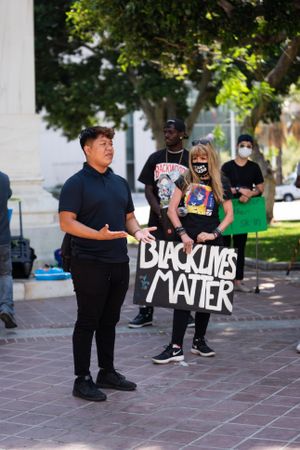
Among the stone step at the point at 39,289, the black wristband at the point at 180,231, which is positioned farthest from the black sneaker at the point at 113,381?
the stone step at the point at 39,289

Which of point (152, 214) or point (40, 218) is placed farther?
point (40, 218)

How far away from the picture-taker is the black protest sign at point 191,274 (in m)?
7.42

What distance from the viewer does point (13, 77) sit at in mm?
13078

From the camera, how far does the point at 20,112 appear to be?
→ 1310 centimetres

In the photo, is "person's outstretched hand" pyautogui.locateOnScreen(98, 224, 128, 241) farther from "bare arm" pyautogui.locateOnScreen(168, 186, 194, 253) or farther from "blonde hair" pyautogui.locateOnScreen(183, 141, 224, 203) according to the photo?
"blonde hair" pyautogui.locateOnScreen(183, 141, 224, 203)

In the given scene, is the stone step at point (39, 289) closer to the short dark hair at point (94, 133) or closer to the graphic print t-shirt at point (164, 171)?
the graphic print t-shirt at point (164, 171)

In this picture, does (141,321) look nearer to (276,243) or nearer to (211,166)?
(211,166)

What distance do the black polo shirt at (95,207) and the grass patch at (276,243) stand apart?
27.2 ft

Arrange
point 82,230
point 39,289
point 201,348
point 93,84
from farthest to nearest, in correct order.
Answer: point 93,84 → point 39,289 → point 201,348 → point 82,230

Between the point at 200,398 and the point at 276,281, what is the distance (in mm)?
6187

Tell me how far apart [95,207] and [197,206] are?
1.43 m

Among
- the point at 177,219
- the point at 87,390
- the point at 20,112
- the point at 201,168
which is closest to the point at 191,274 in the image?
the point at 177,219

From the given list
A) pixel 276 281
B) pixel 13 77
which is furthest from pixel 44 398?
pixel 13 77

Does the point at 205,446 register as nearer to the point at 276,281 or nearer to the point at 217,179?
the point at 217,179
